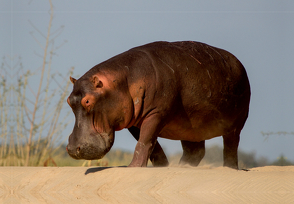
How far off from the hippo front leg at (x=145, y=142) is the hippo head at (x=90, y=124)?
1.19 feet

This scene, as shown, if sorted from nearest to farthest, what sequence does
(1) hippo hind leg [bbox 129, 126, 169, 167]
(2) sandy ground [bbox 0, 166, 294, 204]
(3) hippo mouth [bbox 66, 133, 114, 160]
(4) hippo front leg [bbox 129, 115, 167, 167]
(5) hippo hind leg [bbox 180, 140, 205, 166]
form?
(2) sandy ground [bbox 0, 166, 294, 204] < (3) hippo mouth [bbox 66, 133, 114, 160] < (4) hippo front leg [bbox 129, 115, 167, 167] < (1) hippo hind leg [bbox 129, 126, 169, 167] < (5) hippo hind leg [bbox 180, 140, 205, 166]

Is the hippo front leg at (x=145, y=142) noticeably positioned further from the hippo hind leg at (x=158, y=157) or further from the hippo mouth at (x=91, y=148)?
the hippo hind leg at (x=158, y=157)

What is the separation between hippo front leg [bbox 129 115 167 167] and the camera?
5.40 metres

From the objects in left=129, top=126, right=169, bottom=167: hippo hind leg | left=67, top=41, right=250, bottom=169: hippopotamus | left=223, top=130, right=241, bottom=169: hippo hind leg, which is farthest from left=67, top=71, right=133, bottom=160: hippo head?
left=223, top=130, right=241, bottom=169: hippo hind leg

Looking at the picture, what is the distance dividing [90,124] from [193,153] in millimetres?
2475

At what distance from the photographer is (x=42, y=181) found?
18.1 feet

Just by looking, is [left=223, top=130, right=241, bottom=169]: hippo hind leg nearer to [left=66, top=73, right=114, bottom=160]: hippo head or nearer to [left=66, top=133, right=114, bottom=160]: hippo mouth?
[left=66, top=73, right=114, bottom=160]: hippo head

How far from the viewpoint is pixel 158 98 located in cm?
555

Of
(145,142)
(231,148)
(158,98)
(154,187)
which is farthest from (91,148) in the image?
(231,148)

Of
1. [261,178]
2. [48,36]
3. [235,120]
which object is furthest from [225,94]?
[48,36]

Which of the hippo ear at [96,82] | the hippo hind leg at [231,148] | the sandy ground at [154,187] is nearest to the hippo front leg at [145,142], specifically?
the sandy ground at [154,187]

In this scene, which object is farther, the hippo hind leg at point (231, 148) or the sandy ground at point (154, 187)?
the hippo hind leg at point (231, 148)

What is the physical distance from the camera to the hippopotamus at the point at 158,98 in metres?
5.38

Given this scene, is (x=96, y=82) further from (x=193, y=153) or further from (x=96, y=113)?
(x=193, y=153)
